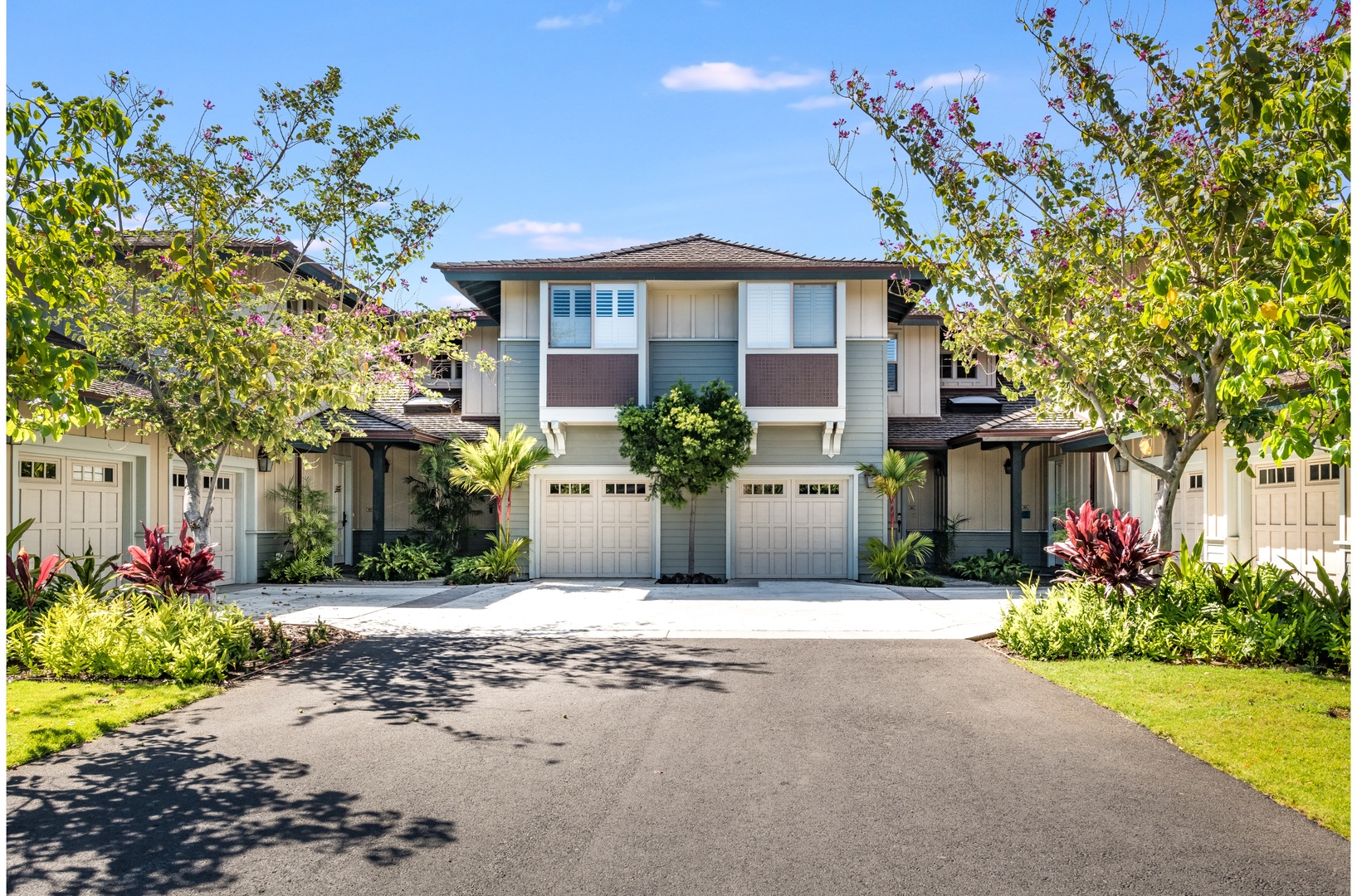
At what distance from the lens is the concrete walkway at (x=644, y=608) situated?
11.5 m

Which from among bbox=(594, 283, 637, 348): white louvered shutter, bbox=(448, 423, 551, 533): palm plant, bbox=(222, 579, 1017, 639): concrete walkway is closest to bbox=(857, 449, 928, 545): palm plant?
bbox=(222, 579, 1017, 639): concrete walkway

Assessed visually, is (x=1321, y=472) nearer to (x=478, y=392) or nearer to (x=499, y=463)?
(x=499, y=463)

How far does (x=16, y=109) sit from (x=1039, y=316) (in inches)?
353

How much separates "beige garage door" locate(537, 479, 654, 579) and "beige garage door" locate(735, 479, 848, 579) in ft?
6.39

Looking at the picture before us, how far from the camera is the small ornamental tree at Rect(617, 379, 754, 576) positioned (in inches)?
670

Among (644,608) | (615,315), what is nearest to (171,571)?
(644,608)

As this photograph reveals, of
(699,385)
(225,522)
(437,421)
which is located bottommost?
(225,522)

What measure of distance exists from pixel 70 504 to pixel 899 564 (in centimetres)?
1338

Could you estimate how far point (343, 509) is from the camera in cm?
2109

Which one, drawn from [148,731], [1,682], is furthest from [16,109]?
[148,731]

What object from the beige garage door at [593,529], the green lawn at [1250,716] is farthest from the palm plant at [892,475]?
the green lawn at [1250,716]

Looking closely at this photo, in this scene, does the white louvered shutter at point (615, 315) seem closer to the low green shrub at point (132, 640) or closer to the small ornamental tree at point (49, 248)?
the low green shrub at point (132, 640)

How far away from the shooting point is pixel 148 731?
6547mm

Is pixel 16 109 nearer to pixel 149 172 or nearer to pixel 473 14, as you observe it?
pixel 473 14
